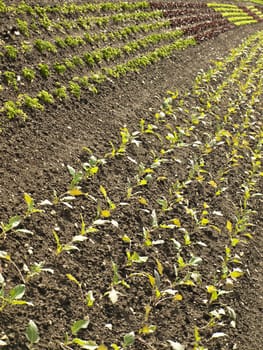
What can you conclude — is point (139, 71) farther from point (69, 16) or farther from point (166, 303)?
point (166, 303)

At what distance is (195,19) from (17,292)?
16761 millimetres

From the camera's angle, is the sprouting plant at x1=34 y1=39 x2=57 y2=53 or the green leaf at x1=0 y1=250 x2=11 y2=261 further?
the sprouting plant at x1=34 y1=39 x2=57 y2=53

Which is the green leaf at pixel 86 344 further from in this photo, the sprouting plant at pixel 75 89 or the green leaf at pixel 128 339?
the sprouting plant at pixel 75 89

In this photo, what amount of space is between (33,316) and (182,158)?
4118 mm

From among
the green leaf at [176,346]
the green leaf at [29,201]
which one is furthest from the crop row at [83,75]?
the green leaf at [176,346]

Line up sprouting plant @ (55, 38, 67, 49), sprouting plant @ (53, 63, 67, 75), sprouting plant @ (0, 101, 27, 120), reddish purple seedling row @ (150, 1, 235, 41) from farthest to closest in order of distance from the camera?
reddish purple seedling row @ (150, 1, 235, 41) < sprouting plant @ (55, 38, 67, 49) < sprouting plant @ (53, 63, 67, 75) < sprouting plant @ (0, 101, 27, 120)

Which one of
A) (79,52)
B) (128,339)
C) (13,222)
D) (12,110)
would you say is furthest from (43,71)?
(128,339)

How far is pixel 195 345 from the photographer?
159 inches

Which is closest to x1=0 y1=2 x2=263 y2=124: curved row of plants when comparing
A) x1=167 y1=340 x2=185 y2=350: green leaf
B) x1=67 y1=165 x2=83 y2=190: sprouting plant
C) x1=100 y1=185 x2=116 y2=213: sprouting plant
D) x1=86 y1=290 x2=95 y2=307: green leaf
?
x1=67 y1=165 x2=83 y2=190: sprouting plant

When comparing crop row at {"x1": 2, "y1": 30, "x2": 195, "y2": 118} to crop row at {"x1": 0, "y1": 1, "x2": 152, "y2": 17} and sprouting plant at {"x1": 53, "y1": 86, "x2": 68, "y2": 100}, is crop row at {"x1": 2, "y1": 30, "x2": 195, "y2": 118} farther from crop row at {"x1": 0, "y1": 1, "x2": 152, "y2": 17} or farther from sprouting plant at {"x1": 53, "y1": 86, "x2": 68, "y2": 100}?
crop row at {"x1": 0, "y1": 1, "x2": 152, "y2": 17}

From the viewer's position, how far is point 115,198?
541cm

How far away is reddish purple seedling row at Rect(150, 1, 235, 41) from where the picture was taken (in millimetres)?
15777

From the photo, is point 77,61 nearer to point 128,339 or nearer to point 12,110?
point 12,110

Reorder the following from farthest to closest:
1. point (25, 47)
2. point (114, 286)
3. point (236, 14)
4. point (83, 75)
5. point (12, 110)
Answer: point (236, 14), point (83, 75), point (25, 47), point (12, 110), point (114, 286)
